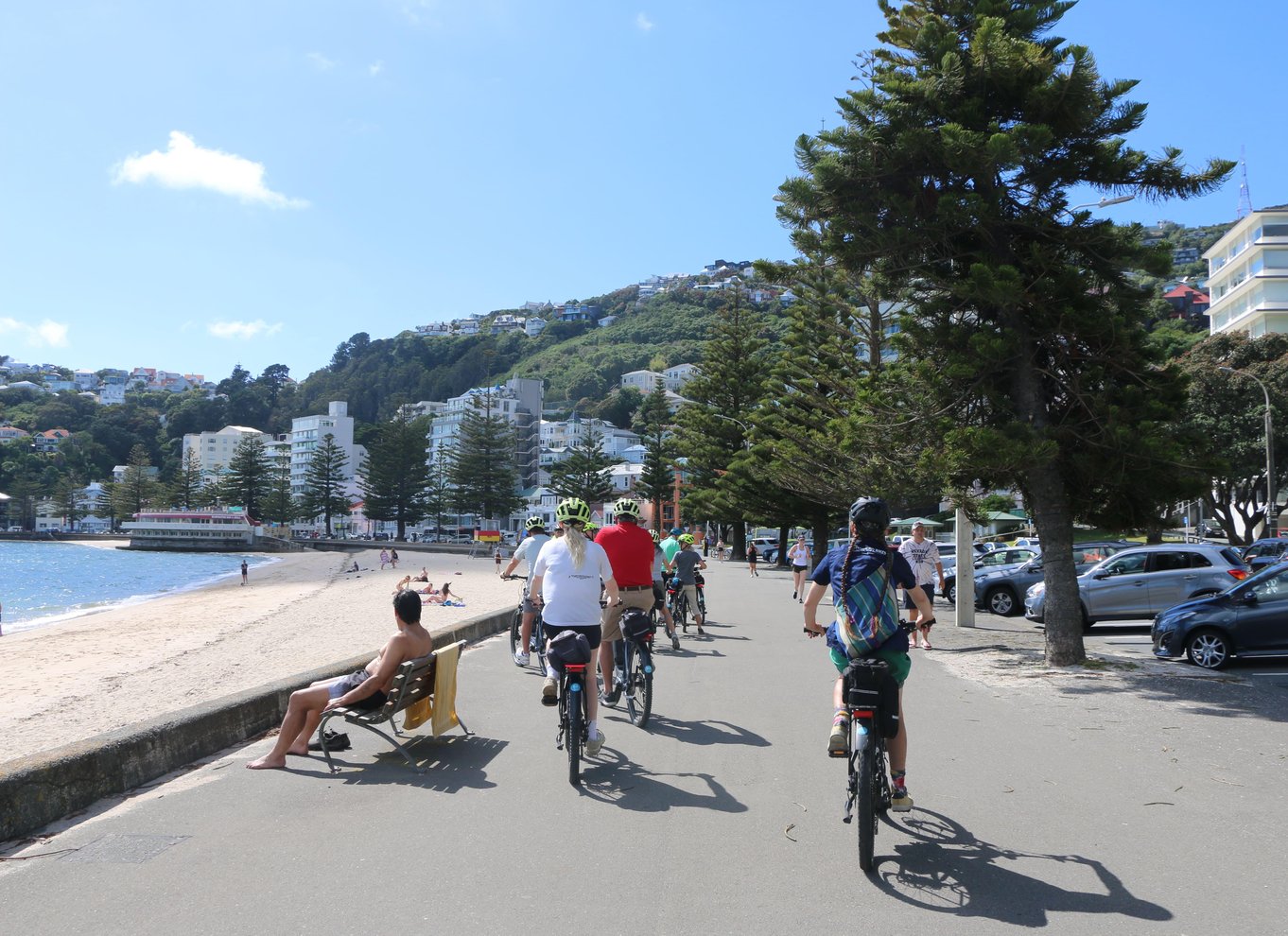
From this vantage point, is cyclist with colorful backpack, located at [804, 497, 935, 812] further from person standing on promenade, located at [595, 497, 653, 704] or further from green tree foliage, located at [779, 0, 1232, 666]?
green tree foliage, located at [779, 0, 1232, 666]

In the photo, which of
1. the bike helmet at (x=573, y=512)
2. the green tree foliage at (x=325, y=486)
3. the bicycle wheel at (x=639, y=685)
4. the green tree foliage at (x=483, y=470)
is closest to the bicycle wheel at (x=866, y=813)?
the bike helmet at (x=573, y=512)

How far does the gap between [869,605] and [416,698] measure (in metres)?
3.27

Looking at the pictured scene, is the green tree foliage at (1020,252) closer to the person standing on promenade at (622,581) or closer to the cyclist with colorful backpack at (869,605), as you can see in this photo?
the person standing on promenade at (622,581)

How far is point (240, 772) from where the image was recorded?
19.8 ft

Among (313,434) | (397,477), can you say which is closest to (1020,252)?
(397,477)

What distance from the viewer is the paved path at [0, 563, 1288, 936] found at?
12.4ft

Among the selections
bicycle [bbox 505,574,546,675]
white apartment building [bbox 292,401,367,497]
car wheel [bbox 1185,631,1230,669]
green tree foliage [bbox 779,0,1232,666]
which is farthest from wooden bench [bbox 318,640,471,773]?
white apartment building [bbox 292,401,367,497]

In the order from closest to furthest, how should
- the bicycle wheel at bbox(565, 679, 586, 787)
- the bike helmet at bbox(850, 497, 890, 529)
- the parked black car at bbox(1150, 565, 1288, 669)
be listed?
the bike helmet at bbox(850, 497, 890, 529), the bicycle wheel at bbox(565, 679, 586, 787), the parked black car at bbox(1150, 565, 1288, 669)

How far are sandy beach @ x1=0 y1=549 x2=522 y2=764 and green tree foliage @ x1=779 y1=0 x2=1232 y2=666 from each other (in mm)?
8004

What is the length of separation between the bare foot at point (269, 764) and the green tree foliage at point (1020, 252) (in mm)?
7575

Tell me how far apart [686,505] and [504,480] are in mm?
45076

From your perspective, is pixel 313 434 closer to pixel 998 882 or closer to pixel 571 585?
pixel 571 585

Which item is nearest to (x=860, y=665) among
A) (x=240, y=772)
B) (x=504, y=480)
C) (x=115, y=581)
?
(x=240, y=772)

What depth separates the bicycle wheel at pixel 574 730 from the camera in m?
5.69
